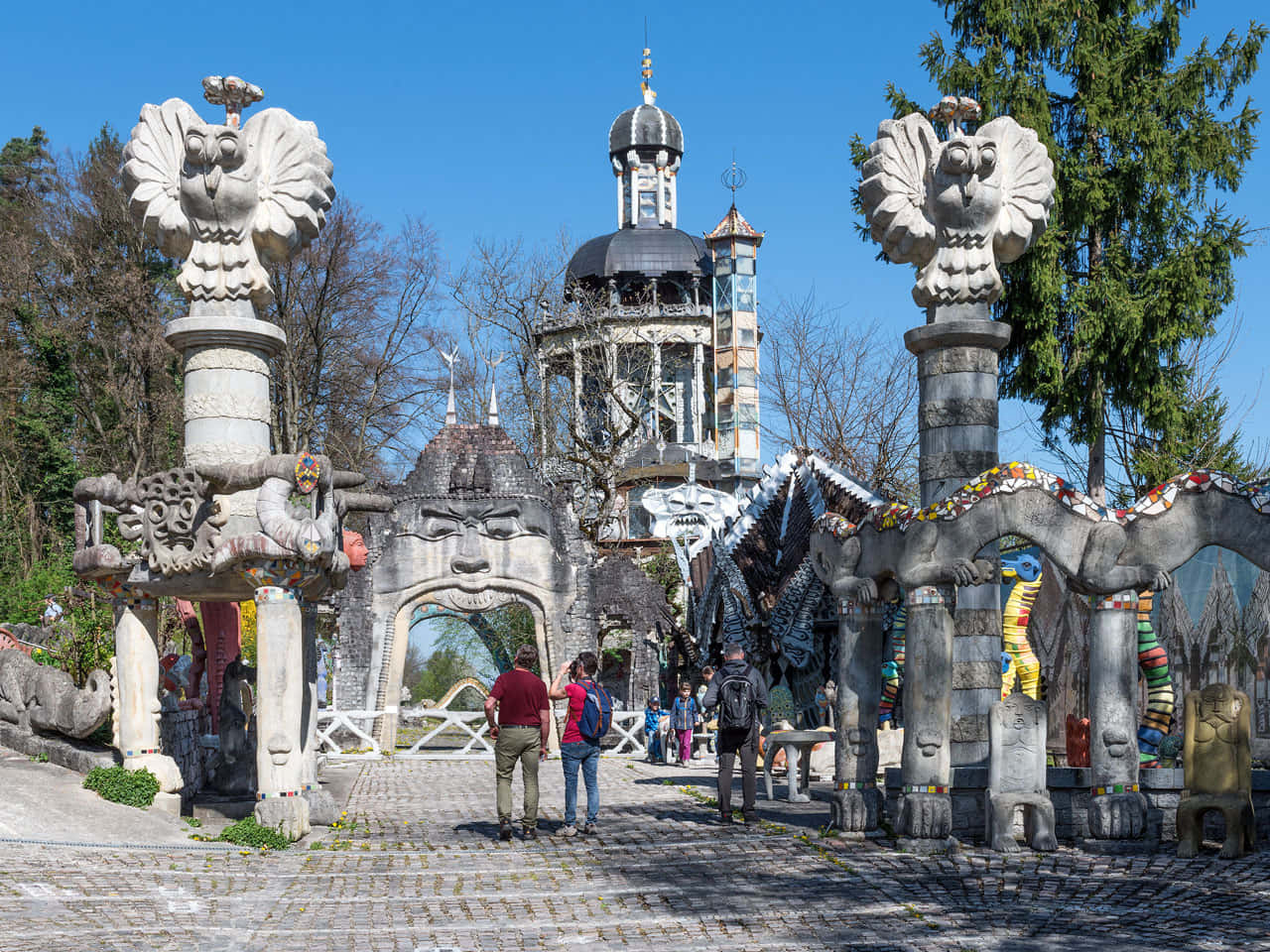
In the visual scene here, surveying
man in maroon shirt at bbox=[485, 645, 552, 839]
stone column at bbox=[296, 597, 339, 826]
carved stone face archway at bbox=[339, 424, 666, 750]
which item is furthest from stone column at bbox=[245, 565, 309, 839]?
carved stone face archway at bbox=[339, 424, 666, 750]

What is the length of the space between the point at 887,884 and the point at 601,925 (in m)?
2.32

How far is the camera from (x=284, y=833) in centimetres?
1253

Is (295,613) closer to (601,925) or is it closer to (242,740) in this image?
(242,740)

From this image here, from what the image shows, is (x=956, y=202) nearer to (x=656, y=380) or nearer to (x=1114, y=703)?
(x=1114, y=703)

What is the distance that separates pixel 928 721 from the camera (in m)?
11.8

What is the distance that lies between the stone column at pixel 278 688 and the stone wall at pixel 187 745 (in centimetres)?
184

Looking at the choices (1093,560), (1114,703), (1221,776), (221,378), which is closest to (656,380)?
(221,378)

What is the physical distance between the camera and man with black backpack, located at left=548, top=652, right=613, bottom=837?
12617mm

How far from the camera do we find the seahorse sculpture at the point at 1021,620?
1675 centimetres

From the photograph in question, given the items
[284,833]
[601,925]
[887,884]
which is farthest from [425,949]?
[284,833]

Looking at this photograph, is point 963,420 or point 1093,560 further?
point 963,420

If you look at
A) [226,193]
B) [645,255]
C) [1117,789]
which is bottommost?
[1117,789]

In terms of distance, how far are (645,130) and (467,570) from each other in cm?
3498

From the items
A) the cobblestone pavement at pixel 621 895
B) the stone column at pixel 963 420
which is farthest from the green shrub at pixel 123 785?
the stone column at pixel 963 420
